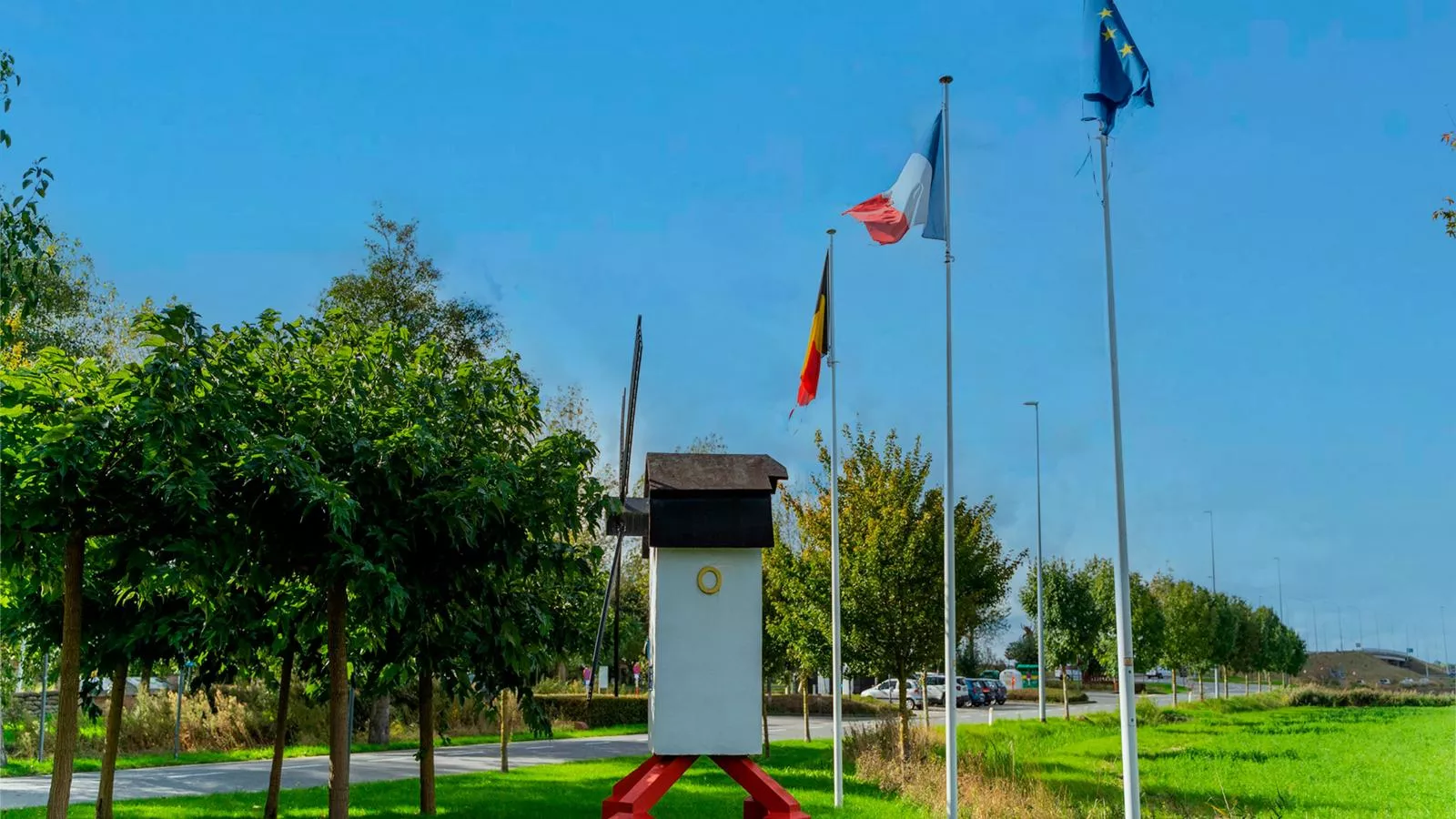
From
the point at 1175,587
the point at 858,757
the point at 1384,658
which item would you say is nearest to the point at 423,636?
the point at 858,757

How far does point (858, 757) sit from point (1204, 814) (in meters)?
6.58

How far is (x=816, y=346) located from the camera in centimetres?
1811

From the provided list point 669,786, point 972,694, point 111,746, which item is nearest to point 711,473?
point 669,786

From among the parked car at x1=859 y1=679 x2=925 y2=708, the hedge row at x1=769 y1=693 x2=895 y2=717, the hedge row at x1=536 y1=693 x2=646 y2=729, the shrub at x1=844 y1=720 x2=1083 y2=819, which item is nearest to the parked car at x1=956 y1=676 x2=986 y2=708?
the parked car at x1=859 y1=679 x2=925 y2=708

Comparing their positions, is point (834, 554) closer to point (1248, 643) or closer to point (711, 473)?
point (711, 473)

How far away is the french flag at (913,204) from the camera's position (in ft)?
50.3

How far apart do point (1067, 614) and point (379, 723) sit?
30014mm

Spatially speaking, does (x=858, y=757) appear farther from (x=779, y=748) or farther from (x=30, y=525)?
(x=30, y=525)

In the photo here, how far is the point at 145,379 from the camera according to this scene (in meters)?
9.10

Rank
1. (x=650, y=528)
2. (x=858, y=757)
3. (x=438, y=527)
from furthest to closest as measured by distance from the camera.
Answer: (x=858, y=757) < (x=438, y=527) < (x=650, y=528)

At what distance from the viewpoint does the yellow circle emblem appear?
9766 millimetres

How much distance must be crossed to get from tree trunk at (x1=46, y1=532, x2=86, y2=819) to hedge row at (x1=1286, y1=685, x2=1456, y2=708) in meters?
66.5

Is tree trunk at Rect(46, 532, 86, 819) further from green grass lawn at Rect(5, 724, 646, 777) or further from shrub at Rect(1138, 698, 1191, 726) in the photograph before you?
shrub at Rect(1138, 698, 1191, 726)

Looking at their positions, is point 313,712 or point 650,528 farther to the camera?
point 313,712
